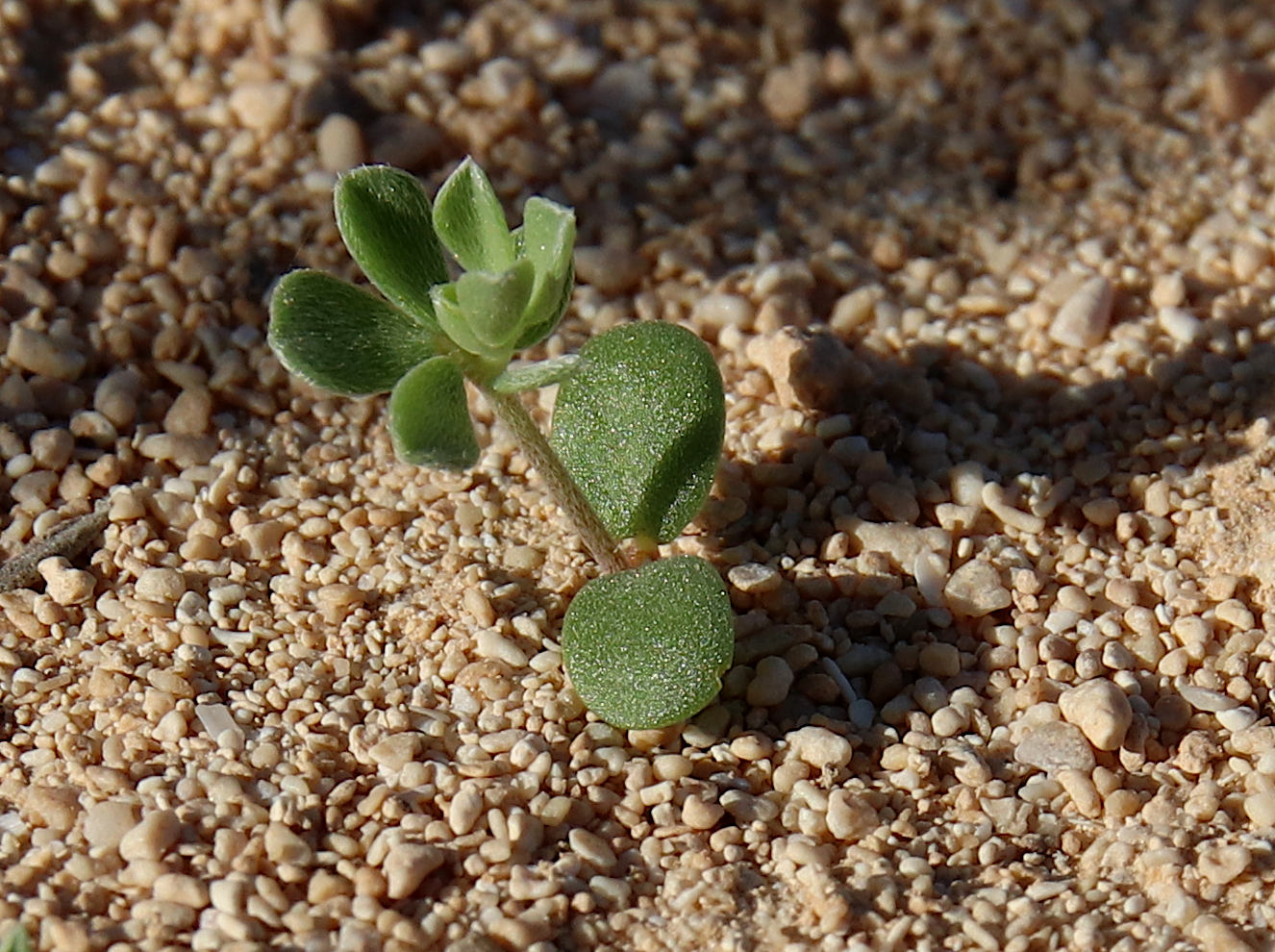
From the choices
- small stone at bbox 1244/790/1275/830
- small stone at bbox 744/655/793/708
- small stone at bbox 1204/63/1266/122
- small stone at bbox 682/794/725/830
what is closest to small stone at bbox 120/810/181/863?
small stone at bbox 682/794/725/830

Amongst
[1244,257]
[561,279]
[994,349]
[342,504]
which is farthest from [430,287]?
[1244,257]

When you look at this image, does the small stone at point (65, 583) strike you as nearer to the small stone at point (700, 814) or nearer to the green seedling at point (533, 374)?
the green seedling at point (533, 374)

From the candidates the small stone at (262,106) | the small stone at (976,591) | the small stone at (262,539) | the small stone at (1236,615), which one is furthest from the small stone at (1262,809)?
the small stone at (262,106)

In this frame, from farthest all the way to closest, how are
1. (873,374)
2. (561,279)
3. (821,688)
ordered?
(873,374) < (821,688) < (561,279)

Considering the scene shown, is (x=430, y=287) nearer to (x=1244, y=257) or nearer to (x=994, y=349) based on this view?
(x=994, y=349)

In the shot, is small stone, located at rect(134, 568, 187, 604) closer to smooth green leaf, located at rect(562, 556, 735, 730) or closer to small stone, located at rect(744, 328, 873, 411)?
smooth green leaf, located at rect(562, 556, 735, 730)

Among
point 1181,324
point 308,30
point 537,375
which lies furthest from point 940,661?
point 308,30

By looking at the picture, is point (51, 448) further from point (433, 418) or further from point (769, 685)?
point (769, 685)
